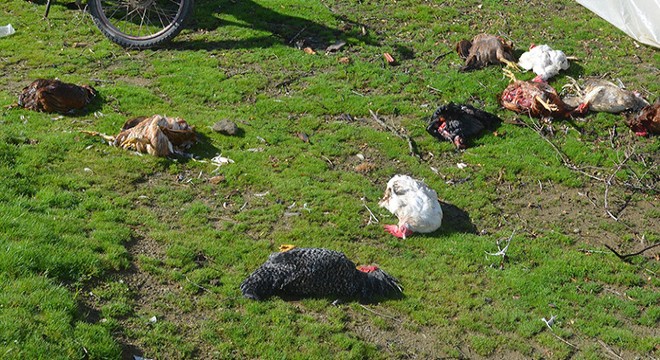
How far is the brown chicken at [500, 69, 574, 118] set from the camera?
10.8 m

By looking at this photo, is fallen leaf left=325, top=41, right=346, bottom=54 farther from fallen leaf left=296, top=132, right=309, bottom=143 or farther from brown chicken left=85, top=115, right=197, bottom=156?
brown chicken left=85, top=115, right=197, bottom=156

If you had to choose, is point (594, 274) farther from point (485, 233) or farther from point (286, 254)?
point (286, 254)

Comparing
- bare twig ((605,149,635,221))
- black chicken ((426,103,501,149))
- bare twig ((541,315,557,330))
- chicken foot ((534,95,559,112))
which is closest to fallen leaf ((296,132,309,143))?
black chicken ((426,103,501,149))

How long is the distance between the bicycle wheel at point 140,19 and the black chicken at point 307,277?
6.81m

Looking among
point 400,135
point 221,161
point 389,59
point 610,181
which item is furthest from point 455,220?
point 389,59

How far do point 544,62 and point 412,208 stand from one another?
4876 mm

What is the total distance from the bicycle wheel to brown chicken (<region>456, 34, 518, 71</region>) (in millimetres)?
4741

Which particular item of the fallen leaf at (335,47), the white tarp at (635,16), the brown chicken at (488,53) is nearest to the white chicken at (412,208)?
the brown chicken at (488,53)

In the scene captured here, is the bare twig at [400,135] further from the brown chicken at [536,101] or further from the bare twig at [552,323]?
the bare twig at [552,323]

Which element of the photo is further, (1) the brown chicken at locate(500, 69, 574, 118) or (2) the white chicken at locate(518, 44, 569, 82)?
(2) the white chicken at locate(518, 44, 569, 82)

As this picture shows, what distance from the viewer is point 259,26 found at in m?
13.6

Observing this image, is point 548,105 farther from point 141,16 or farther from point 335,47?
point 141,16

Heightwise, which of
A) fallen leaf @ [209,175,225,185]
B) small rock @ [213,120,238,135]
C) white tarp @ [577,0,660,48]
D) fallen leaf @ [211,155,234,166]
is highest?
white tarp @ [577,0,660,48]

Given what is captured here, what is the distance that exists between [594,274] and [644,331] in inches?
35.2
